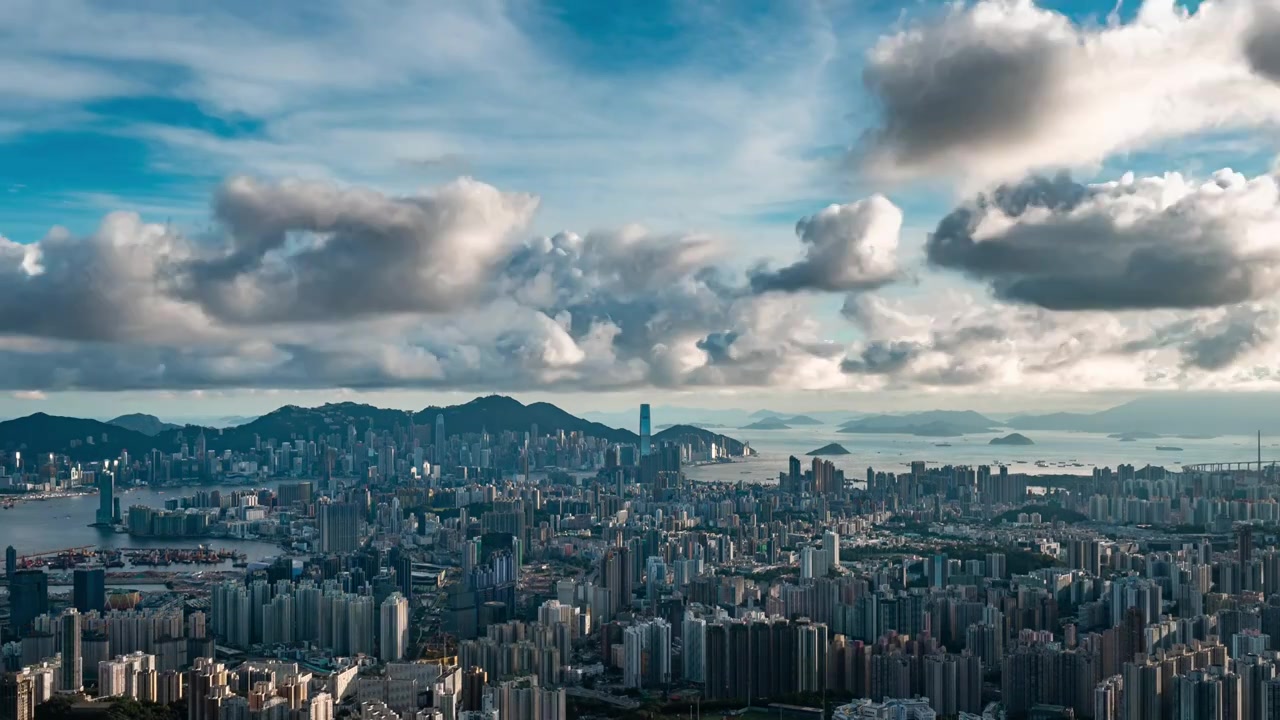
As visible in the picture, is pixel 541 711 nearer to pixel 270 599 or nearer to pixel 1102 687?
pixel 1102 687

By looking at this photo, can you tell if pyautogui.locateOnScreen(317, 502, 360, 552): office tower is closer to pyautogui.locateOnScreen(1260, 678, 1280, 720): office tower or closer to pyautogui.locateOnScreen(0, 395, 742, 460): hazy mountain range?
pyautogui.locateOnScreen(1260, 678, 1280, 720): office tower

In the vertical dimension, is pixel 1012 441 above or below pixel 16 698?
above

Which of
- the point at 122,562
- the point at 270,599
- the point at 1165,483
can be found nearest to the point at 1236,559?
the point at 1165,483

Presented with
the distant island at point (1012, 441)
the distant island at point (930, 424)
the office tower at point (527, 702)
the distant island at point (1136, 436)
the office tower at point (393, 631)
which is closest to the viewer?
the office tower at point (527, 702)

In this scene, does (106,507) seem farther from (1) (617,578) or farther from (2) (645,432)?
(2) (645,432)

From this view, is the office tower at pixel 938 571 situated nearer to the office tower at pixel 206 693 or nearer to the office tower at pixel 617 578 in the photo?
the office tower at pixel 617 578

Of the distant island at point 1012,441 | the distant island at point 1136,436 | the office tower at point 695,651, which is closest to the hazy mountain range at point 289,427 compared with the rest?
the distant island at point 1012,441

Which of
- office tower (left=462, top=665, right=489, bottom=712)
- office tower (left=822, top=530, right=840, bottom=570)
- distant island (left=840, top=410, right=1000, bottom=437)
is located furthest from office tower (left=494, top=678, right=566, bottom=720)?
distant island (left=840, top=410, right=1000, bottom=437)

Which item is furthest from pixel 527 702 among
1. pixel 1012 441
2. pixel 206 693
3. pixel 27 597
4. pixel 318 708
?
pixel 1012 441
